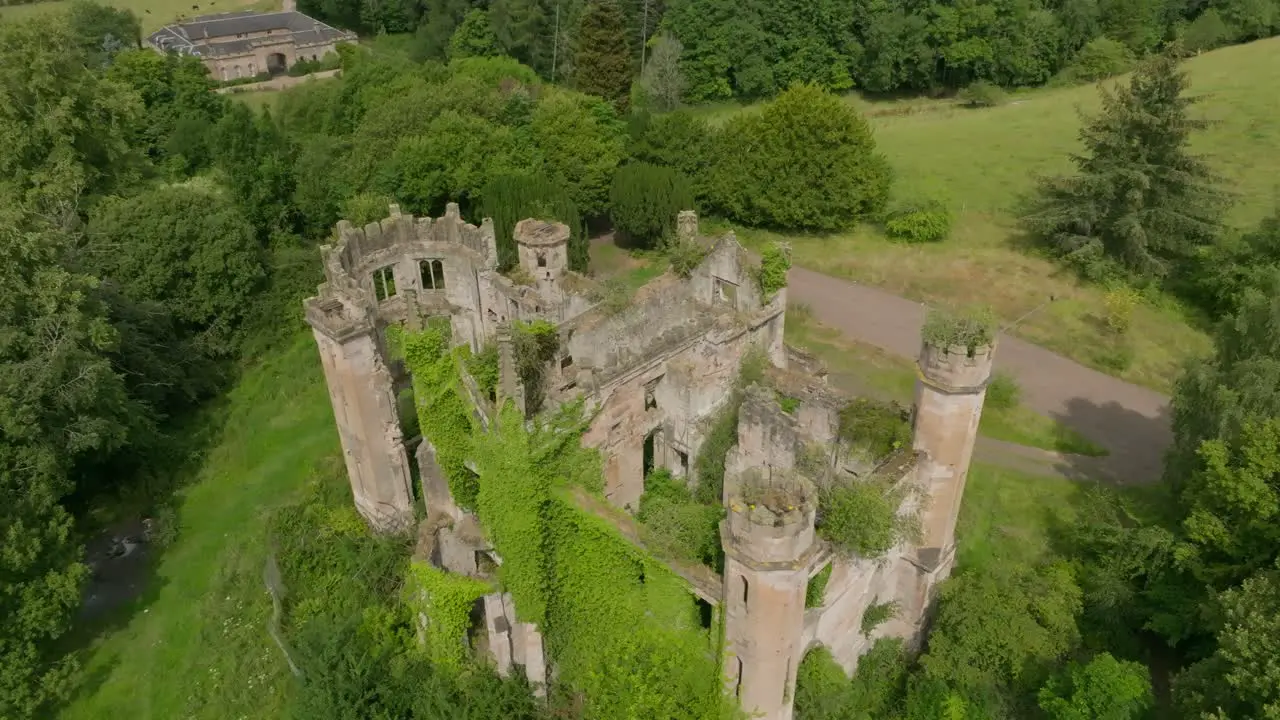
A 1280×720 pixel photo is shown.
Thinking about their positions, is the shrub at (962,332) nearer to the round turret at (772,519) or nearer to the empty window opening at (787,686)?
the round turret at (772,519)

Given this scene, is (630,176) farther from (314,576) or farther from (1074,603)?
(1074,603)

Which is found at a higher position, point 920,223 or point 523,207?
point 523,207

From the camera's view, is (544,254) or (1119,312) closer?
(544,254)

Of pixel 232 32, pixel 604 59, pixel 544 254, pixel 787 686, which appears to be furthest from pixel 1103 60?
pixel 232 32

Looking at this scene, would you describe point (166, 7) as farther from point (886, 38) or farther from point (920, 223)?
point (920, 223)

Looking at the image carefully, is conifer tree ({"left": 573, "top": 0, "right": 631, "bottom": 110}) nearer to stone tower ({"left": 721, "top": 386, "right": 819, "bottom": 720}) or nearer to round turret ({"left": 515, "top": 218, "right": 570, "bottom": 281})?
round turret ({"left": 515, "top": 218, "right": 570, "bottom": 281})

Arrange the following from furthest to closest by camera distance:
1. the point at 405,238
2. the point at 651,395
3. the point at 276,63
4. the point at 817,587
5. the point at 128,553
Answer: the point at 276,63 → the point at 128,553 → the point at 405,238 → the point at 651,395 → the point at 817,587
